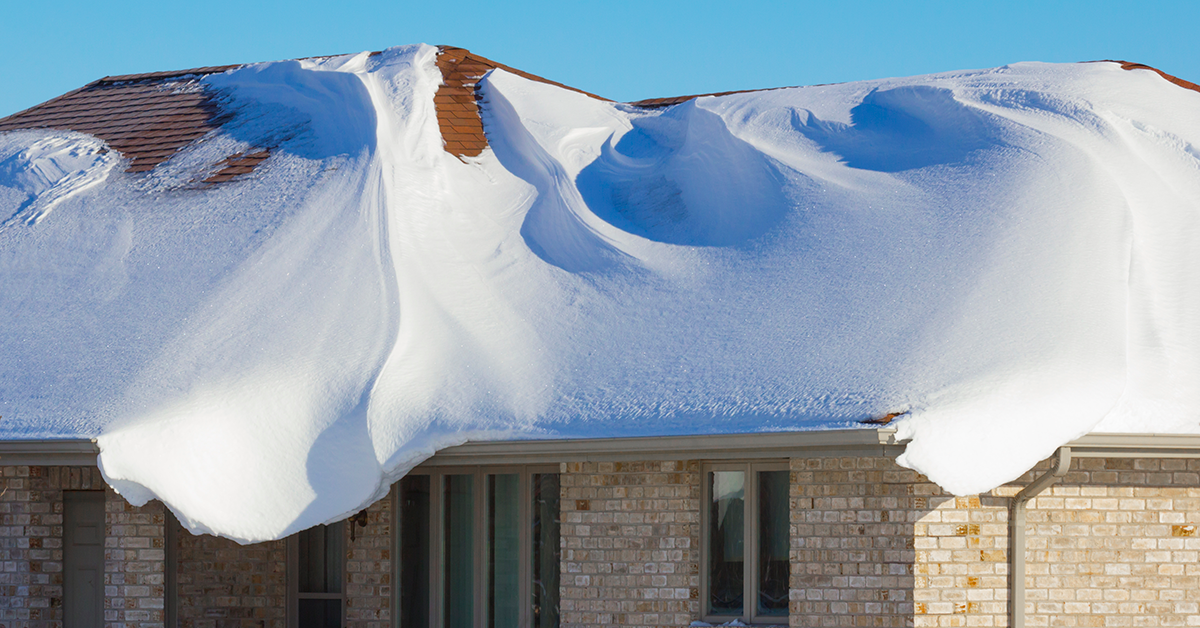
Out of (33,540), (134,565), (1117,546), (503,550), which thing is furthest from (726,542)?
(33,540)

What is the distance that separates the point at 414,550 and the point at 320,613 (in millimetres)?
1183

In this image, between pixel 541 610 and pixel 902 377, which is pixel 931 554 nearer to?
pixel 902 377

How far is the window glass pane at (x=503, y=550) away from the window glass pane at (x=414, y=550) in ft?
1.99

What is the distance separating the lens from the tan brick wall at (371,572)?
370 inches

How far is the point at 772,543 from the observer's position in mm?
7668

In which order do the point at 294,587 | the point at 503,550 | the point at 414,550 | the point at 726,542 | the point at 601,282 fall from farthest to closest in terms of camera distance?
the point at 294,587, the point at 414,550, the point at 503,550, the point at 601,282, the point at 726,542

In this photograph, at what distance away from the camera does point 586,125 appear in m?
11.2

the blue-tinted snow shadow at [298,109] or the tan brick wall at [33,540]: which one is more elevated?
the blue-tinted snow shadow at [298,109]

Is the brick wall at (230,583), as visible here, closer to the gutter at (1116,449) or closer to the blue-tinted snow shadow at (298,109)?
the blue-tinted snow shadow at (298,109)

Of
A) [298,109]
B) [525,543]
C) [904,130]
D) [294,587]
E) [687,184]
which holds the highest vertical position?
[298,109]

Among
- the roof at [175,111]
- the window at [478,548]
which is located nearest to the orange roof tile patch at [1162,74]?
the roof at [175,111]

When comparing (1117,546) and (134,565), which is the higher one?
(1117,546)

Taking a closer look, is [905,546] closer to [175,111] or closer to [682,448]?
[682,448]

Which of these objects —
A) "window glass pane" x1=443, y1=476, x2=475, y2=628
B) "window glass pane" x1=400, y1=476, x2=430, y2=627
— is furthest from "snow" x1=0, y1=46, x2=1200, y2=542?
"window glass pane" x1=400, y1=476, x2=430, y2=627
